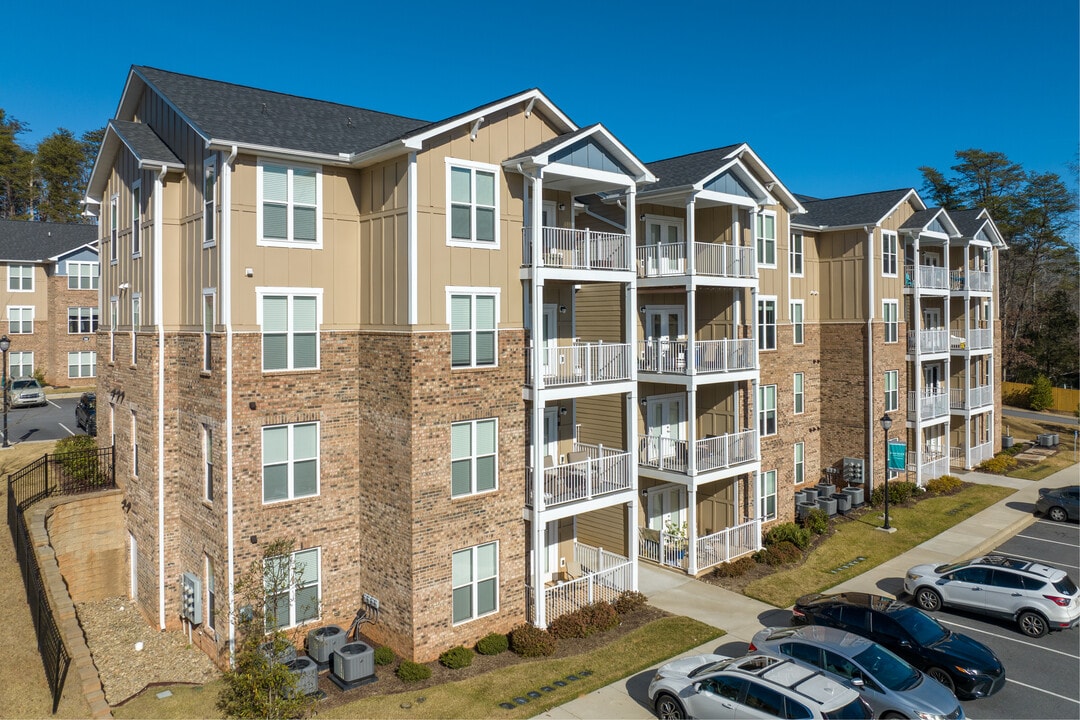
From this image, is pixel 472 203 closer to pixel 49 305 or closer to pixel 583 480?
pixel 583 480

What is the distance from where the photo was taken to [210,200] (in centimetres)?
1636

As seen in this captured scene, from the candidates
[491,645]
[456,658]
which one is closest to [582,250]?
[491,645]

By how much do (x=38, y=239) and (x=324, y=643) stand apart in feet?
144

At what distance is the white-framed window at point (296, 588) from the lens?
1555cm

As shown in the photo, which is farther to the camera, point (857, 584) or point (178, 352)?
point (857, 584)

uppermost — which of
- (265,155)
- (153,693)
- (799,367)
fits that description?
(265,155)

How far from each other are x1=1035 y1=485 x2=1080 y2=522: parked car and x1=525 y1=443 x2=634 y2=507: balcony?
761 inches

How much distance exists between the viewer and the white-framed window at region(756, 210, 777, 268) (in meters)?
24.9

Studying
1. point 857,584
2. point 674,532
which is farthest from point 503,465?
point 857,584

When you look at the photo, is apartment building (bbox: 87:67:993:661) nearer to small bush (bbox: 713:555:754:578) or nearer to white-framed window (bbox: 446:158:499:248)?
white-framed window (bbox: 446:158:499:248)

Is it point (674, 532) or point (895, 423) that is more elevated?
point (895, 423)

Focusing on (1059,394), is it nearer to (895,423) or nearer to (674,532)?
(895,423)

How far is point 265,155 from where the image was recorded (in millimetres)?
15570

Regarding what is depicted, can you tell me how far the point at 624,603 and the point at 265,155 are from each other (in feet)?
45.3
